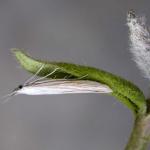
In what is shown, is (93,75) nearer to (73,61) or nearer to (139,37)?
(139,37)

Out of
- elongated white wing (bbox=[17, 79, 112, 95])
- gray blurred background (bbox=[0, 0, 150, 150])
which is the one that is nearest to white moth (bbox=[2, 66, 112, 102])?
elongated white wing (bbox=[17, 79, 112, 95])

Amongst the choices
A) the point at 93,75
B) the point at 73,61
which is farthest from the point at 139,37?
the point at 73,61

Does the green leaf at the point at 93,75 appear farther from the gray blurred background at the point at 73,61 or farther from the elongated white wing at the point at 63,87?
the gray blurred background at the point at 73,61

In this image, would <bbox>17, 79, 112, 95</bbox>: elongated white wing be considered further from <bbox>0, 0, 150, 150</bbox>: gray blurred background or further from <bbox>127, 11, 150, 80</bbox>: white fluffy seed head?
<bbox>0, 0, 150, 150</bbox>: gray blurred background

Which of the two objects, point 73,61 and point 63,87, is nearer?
point 63,87

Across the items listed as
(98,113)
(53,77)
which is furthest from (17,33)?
(53,77)

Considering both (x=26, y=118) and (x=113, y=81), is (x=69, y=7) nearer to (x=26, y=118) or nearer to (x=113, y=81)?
(x=26, y=118)
